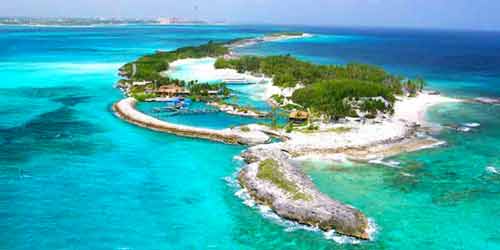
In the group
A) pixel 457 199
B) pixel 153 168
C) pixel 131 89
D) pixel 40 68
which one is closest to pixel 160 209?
pixel 153 168

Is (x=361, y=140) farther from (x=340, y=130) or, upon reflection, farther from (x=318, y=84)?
(x=318, y=84)

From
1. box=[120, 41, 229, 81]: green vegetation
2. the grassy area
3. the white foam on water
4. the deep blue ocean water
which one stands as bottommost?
the deep blue ocean water

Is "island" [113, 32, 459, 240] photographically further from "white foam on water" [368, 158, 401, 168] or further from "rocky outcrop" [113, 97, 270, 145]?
"white foam on water" [368, 158, 401, 168]

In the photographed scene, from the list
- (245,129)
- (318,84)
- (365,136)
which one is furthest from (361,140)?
(318,84)

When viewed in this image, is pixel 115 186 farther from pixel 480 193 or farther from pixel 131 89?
pixel 131 89

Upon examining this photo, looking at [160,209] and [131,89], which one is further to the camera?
[131,89]

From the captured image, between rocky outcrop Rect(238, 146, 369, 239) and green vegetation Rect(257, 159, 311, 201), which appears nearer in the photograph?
rocky outcrop Rect(238, 146, 369, 239)

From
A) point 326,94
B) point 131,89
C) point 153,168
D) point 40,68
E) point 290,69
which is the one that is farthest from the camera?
point 40,68

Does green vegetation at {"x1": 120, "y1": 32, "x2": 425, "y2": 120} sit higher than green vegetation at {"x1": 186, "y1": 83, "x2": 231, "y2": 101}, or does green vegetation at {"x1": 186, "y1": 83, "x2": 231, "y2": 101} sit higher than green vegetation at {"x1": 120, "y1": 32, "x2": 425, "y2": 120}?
green vegetation at {"x1": 120, "y1": 32, "x2": 425, "y2": 120}

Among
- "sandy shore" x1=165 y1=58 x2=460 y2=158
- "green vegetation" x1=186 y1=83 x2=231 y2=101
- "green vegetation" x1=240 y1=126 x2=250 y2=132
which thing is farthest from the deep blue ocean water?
"green vegetation" x1=186 y1=83 x2=231 y2=101
